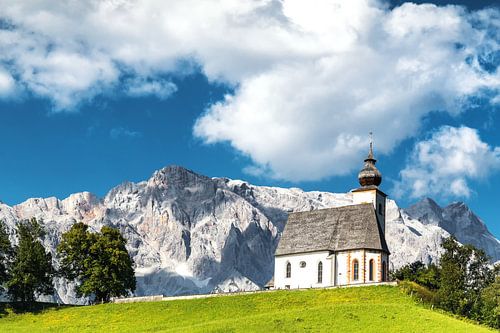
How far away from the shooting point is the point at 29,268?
103 m

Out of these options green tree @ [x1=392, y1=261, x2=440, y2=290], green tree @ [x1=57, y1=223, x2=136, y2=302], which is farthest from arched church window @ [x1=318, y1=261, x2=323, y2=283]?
green tree @ [x1=57, y1=223, x2=136, y2=302]

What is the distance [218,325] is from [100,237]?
40741 mm

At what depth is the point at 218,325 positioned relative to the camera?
73000 mm

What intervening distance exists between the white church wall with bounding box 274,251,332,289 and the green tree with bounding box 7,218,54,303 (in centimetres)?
3074

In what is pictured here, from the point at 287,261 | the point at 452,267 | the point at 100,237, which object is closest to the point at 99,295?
the point at 100,237

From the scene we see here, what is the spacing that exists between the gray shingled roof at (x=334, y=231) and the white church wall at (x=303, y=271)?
0.82 meters

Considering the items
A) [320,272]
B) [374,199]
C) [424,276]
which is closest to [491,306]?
[424,276]

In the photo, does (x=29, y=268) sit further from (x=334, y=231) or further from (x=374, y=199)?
(x=374, y=199)

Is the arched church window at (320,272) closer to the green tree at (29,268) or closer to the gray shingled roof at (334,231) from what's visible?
the gray shingled roof at (334,231)

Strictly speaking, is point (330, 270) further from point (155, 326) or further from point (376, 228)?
point (155, 326)

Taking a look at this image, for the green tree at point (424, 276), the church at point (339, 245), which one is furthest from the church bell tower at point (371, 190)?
the green tree at point (424, 276)

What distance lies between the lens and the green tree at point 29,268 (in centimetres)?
10194

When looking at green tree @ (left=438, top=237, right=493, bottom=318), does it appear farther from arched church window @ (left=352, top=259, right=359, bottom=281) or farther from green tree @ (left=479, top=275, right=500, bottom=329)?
arched church window @ (left=352, top=259, right=359, bottom=281)

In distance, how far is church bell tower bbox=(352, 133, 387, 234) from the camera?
364ft
